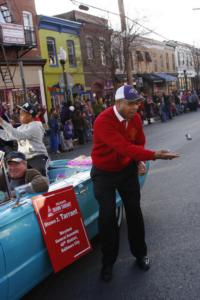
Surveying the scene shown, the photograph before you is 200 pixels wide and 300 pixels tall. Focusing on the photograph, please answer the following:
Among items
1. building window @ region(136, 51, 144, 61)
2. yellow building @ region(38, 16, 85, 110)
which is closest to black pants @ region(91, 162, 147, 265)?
yellow building @ region(38, 16, 85, 110)

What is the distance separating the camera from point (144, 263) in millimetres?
4059

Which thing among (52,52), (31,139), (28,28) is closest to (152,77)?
(52,52)

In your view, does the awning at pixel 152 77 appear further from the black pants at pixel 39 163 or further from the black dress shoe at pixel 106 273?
the black dress shoe at pixel 106 273

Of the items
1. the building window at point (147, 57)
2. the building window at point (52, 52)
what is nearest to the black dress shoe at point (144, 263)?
the building window at point (52, 52)

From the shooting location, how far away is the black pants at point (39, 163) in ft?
17.0

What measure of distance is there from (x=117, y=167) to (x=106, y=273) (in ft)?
3.15

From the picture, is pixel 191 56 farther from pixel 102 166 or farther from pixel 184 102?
pixel 102 166

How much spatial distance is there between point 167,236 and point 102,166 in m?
1.46

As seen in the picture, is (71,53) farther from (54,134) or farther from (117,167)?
(117,167)

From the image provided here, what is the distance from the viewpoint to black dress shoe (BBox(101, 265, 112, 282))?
387cm

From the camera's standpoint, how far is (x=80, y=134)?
16625 mm

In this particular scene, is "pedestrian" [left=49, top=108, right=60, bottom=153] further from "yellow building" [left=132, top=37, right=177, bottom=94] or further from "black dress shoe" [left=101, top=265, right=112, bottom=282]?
"yellow building" [left=132, top=37, right=177, bottom=94]

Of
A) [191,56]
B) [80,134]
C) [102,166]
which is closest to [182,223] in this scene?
[102,166]

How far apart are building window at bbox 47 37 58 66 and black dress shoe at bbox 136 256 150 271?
22.9 meters
